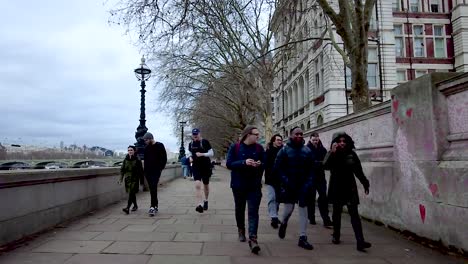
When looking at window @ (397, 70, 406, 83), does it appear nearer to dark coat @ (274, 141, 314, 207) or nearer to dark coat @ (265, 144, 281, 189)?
dark coat @ (265, 144, 281, 189)

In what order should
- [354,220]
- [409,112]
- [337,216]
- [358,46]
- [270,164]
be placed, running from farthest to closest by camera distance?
1. [358,46]
2. [270,164]
3. [409,112]
4. [337,216]
5. [354,220]

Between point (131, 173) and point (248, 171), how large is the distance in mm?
4426

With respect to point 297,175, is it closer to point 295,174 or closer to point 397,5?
point 295,174

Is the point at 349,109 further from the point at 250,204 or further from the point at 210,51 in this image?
the point at 250,204

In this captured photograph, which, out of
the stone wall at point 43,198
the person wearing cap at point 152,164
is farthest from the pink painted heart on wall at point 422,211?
the stone wall at point 43,198

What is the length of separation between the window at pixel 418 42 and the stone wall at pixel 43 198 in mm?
36938

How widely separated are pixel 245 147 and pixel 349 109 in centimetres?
2757

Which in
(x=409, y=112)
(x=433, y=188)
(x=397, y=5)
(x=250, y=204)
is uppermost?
(x=397, y=5)

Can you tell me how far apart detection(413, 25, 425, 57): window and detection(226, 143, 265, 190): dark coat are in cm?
3836

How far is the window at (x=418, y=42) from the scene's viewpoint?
39.7 metres

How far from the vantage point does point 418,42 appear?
39.9 m

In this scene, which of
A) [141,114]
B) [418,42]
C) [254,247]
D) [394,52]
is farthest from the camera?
[418,42]

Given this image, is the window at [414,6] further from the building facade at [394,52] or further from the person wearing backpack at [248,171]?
the person wearing backpack at [248,171]

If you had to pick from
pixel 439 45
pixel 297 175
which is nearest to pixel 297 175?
pixel 297 175
